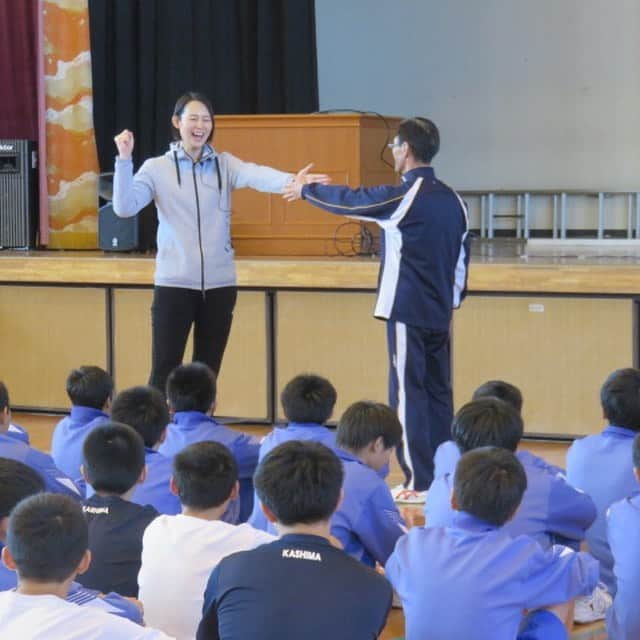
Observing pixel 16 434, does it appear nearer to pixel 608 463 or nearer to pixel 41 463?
pixel 41 463

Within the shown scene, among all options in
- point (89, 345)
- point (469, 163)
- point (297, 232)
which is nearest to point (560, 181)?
point (469, 163)

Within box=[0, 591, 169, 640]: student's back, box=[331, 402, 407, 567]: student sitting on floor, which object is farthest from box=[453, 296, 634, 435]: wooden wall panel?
box=[0, 591, 169, 640]: student's back

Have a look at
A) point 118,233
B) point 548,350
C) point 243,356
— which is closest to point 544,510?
point 548,350

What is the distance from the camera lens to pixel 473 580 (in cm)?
211

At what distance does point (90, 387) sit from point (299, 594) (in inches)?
72.4

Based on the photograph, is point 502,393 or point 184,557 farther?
point 502,393

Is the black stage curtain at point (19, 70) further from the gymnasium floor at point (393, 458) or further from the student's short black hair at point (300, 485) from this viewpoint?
the student's short black hair at point (300, 485)

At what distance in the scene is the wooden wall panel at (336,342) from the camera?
17.8 feet

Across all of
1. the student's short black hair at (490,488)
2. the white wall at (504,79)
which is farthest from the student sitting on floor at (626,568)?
the white wall at (504,79)

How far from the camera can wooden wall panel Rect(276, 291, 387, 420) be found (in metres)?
5.41

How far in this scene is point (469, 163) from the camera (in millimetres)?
9328

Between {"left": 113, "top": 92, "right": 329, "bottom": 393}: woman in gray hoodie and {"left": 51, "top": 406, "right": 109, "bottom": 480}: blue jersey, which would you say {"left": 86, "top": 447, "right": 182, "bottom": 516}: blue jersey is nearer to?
{"left": 51, "top": 406, "right": 109, "bottom": 480}: blue jersey

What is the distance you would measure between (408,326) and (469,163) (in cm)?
557

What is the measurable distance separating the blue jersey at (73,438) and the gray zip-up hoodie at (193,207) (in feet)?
2.67
